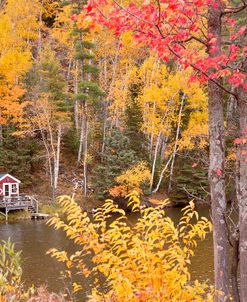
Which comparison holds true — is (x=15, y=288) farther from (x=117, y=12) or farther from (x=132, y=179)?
(x=132, y=179)

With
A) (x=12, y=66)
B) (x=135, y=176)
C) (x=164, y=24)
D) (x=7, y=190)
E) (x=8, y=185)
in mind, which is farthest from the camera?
(x=12, y=66)

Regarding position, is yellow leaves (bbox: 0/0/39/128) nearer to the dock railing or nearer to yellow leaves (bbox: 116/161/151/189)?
the dock railing

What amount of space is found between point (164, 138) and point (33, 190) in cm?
1020

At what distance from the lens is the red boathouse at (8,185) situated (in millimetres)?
29594

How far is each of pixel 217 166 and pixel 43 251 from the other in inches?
550

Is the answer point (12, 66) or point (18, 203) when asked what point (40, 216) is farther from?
point (12, 66)

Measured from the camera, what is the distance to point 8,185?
29.9 meters

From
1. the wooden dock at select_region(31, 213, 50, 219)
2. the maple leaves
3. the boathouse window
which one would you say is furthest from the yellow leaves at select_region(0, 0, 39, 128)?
the maple leaves

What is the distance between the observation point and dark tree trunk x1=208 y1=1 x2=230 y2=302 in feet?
16.3

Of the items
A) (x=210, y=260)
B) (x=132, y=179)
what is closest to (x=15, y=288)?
(x=210, y=260)

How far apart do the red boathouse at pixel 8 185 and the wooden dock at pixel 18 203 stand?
104 cm

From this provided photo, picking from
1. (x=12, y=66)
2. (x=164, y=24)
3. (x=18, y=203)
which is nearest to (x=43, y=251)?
(x=18, y=203)

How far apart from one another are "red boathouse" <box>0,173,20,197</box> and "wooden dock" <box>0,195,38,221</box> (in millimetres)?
1038

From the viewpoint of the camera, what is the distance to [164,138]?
33719 mm
